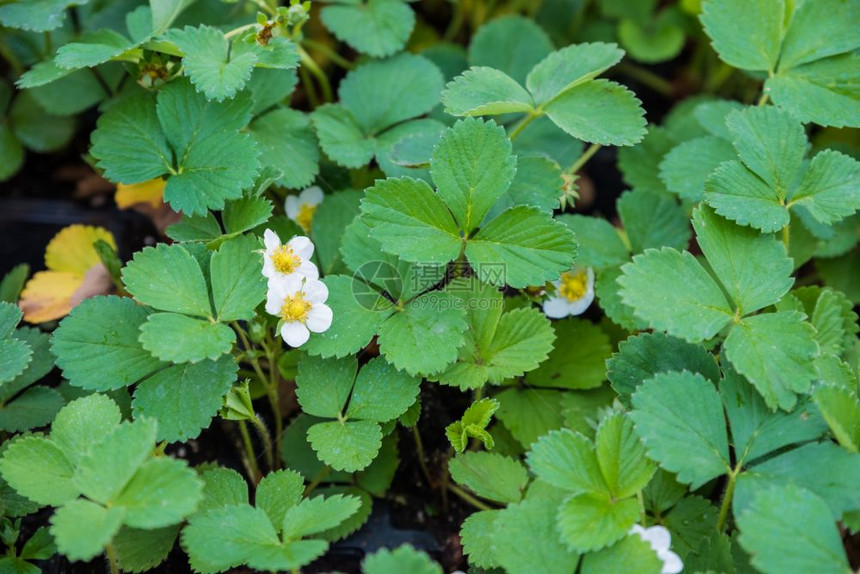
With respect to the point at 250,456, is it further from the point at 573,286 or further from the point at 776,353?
the point at 776,353

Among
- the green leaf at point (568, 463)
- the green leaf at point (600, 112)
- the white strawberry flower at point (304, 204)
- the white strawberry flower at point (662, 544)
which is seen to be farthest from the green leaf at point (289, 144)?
the white strawberry flower at point (662, 544)

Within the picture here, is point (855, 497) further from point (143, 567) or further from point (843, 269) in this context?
point (143, 567)

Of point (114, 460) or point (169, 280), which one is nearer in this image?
point (114, 460)

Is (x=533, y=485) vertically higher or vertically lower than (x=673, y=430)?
lower

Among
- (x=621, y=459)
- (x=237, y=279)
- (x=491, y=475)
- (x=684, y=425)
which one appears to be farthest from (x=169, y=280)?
(x=684, y=425)

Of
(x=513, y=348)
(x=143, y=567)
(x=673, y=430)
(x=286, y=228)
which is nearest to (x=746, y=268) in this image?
(x=673, y=430)

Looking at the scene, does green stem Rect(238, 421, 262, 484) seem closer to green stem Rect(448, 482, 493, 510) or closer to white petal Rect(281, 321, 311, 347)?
white petal Rect(281, 321, 311, 347)
